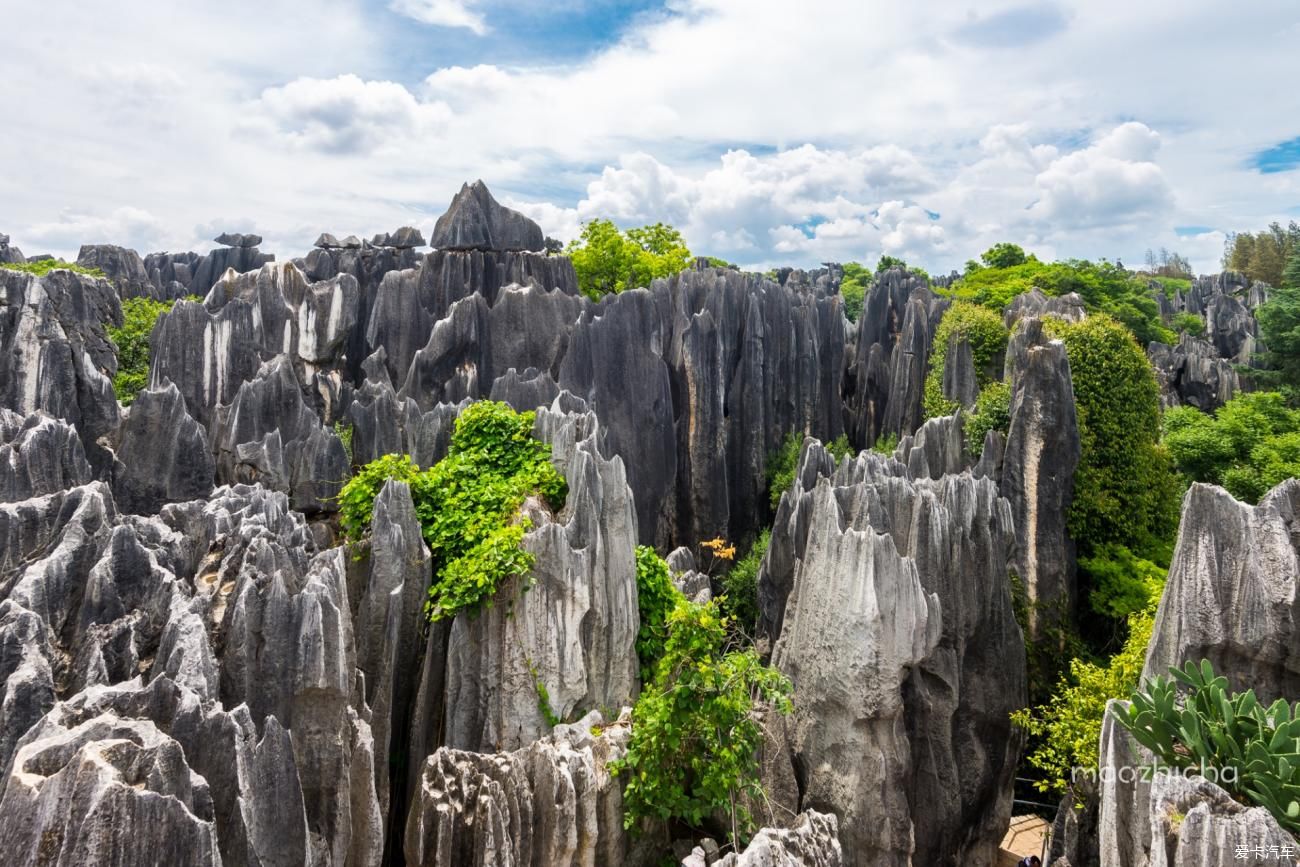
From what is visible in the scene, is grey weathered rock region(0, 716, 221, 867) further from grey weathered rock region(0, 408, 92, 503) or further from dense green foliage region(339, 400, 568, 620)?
grey weathered rock region(0, 408, 92, 503)

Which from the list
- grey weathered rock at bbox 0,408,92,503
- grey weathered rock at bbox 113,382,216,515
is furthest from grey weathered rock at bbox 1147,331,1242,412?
grey weathered rock at bbox 0,408,92,503

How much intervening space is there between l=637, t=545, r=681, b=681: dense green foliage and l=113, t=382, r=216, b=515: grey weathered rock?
8285 mm

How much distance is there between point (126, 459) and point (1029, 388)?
16.8 meters

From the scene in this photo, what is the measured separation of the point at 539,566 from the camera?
859 centimetres

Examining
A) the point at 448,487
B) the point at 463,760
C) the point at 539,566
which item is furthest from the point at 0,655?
the point at 448,487

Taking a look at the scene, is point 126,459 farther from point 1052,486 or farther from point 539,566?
point 1052,486

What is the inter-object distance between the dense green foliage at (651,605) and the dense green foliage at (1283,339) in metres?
27.1

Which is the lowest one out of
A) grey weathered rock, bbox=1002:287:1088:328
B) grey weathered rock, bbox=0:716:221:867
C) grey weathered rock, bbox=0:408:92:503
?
A: grey weathered rock, bbox=0:716:221:867

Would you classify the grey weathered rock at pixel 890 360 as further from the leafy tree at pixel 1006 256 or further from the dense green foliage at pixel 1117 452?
the leafy tree at pixel 1006 256

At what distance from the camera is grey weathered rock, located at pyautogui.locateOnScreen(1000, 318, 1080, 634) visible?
1417 cm

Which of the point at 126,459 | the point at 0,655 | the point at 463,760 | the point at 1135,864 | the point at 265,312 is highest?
the point at 265,312

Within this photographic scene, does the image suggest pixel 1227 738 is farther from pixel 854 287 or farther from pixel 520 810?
pixel 854 287

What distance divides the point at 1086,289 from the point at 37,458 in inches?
1415

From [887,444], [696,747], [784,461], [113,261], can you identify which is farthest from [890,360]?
[113,261]
